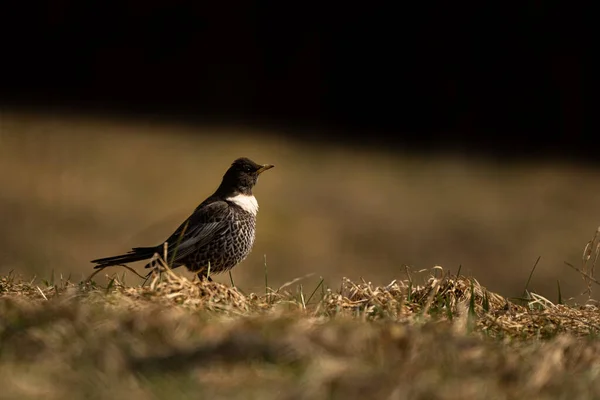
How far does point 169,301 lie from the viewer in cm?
296

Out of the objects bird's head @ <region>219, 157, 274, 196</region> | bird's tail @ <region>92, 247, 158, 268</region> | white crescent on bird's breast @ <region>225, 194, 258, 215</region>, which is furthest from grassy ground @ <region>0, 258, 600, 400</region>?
bird's head @ <region>219, 157, 274, 196</region>

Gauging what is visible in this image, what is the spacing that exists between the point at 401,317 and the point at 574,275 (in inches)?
188

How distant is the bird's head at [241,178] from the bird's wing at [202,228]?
0.61ft

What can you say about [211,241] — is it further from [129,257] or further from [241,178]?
[241,178]

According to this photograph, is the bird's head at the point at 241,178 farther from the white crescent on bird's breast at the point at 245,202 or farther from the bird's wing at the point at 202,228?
the bird's wing at the point at 202,228

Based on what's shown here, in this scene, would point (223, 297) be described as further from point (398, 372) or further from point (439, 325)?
point (398, 372)

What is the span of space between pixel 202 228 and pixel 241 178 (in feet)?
1.49

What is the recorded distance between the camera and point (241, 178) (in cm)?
451

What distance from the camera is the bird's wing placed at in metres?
4.08

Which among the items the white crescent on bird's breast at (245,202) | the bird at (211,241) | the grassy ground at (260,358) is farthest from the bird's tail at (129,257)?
the grassy ground at (260,358)

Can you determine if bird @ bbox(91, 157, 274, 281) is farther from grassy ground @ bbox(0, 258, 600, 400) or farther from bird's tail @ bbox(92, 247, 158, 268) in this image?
grassy ground @ bbox(0, 258, 600, 400)

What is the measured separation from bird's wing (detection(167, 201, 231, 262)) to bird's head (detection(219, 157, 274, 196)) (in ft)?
0.61

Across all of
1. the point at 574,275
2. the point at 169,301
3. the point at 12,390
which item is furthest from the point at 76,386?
the point at 574,275

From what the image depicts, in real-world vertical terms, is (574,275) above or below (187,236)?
below
